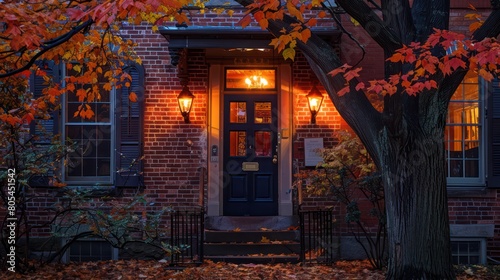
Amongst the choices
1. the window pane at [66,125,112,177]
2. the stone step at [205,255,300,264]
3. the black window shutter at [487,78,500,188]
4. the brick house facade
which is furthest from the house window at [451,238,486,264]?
the window pane at [66,125,112,177]

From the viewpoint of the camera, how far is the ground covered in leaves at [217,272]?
31.2 feet

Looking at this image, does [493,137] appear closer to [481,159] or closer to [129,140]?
[481,159]

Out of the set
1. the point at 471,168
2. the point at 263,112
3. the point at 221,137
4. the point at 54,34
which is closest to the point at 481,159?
the point at 471,168

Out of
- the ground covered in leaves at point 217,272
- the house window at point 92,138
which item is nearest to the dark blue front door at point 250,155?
the ground covered in leaves at point 217,272

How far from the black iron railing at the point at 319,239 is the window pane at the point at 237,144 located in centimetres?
176

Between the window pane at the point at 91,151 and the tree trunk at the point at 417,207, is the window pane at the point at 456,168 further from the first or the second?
the window pane at the point at 91,151

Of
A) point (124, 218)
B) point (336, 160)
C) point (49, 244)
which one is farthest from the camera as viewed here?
point (49, 244)

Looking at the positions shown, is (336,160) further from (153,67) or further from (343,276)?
(153,67)

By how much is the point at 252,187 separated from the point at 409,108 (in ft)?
17.1

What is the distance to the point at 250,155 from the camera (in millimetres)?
12266

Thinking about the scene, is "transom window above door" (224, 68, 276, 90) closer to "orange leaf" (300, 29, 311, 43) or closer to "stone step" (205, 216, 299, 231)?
"stone step" (205, 216, 299, 231)

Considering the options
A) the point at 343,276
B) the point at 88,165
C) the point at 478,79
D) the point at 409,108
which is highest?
the point at 478,79

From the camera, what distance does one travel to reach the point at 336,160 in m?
10.4

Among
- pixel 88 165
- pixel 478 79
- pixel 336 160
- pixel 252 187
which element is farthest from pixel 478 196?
pixel 88 165
